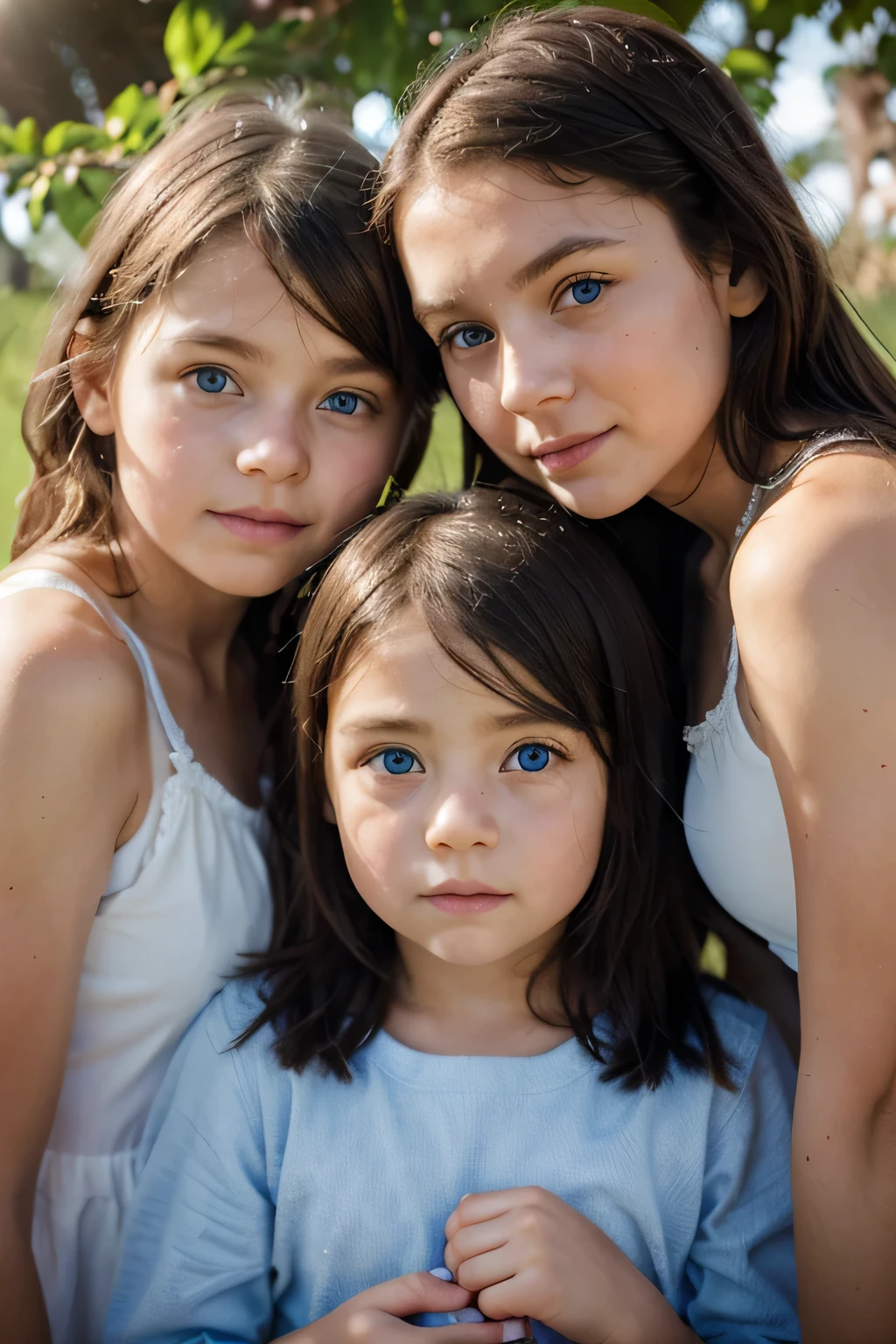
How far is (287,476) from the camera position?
1712 millimetres

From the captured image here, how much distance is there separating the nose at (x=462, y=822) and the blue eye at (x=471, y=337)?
0.61 meters

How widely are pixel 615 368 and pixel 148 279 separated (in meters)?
0.66

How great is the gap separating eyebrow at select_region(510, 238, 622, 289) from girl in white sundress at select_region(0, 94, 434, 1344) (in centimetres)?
29

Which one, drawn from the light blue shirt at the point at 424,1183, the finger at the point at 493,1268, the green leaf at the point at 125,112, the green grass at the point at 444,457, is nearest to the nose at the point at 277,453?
the green grass at the point at 444,457

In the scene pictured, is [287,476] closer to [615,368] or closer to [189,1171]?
[615,368]

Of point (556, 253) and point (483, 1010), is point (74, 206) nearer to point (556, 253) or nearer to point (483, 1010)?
point (556, 253)

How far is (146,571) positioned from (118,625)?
0.17 m

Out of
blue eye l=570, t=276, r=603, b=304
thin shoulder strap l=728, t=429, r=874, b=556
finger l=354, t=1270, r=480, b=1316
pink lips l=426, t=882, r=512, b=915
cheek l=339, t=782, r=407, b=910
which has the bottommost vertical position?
finger l=354, t=1270, r=480, b=1316

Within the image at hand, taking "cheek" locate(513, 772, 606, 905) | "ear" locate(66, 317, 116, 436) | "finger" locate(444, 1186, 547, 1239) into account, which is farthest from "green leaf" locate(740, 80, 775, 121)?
"finger" locate(444, 1186, 547, 1239)

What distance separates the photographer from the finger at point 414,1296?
4.65 feet

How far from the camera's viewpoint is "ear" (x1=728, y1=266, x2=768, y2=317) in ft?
5.54

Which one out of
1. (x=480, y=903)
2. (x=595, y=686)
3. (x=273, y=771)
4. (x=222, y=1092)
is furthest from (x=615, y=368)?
(x=222, y=1092)

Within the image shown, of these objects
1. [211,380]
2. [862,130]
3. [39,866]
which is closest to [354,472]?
[211,380]

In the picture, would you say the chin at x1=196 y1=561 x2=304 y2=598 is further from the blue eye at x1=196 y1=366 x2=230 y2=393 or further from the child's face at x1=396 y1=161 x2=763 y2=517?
the child's face at x1=396 y1=161 x2=763 y2=517
